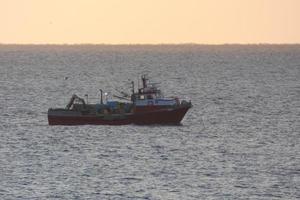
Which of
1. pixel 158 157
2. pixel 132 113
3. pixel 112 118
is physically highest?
pixel 132 113

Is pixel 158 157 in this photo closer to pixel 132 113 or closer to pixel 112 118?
pixel 132 113

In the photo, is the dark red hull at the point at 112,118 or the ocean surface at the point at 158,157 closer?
the ocean surface at the point at 158,157

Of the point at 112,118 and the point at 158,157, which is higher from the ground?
the point at 112,118

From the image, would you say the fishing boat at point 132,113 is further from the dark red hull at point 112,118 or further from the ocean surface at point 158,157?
the ocean surface at point 158,157

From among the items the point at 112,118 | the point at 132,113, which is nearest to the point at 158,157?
the point at 132,113

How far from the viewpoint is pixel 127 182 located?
7769 cm

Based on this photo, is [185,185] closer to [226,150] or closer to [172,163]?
[172,163]

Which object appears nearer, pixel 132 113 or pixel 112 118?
pixel 132 113

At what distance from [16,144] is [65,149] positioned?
5090 mm

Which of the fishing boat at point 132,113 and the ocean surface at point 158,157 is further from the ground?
the fishing boat at point 132,113

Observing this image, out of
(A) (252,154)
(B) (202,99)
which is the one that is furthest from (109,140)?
(B) (202,99)

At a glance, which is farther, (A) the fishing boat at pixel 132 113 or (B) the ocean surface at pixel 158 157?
(A) the fishing boat at pixel 132 113

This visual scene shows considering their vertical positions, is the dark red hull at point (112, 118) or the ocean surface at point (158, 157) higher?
the dark red hull at point (112, 118)

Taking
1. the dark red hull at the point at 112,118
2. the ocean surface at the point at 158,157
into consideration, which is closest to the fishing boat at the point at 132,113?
the dark red hull at the point at 112,118
